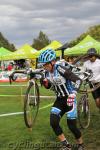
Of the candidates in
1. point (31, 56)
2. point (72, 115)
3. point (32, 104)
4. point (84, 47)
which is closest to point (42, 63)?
point (72, 115)

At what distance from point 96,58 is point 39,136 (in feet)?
10.3

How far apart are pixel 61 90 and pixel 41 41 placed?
96629 mm

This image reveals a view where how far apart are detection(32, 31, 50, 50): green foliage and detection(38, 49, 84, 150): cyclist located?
94.5 metres

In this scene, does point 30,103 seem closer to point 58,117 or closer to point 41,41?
point 58,117

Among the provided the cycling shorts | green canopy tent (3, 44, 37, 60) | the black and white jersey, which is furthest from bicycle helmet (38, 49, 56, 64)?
green canopy tent (3, 44, 37, 60)

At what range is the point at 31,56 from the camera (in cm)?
3559

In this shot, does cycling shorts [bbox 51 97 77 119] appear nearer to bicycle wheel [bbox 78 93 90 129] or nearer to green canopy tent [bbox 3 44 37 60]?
bicycle wheel [bbox 78 93 90 129]

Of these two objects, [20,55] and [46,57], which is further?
[20,55]

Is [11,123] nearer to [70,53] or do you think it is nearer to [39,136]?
[39,136]

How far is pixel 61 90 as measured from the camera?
26.7ft

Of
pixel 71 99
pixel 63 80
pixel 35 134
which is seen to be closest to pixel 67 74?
pixel 63 80

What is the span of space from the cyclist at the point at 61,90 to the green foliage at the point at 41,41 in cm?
9450

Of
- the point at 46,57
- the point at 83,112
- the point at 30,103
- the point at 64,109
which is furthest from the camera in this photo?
the point at 83,112

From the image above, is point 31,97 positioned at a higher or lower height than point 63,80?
lower
